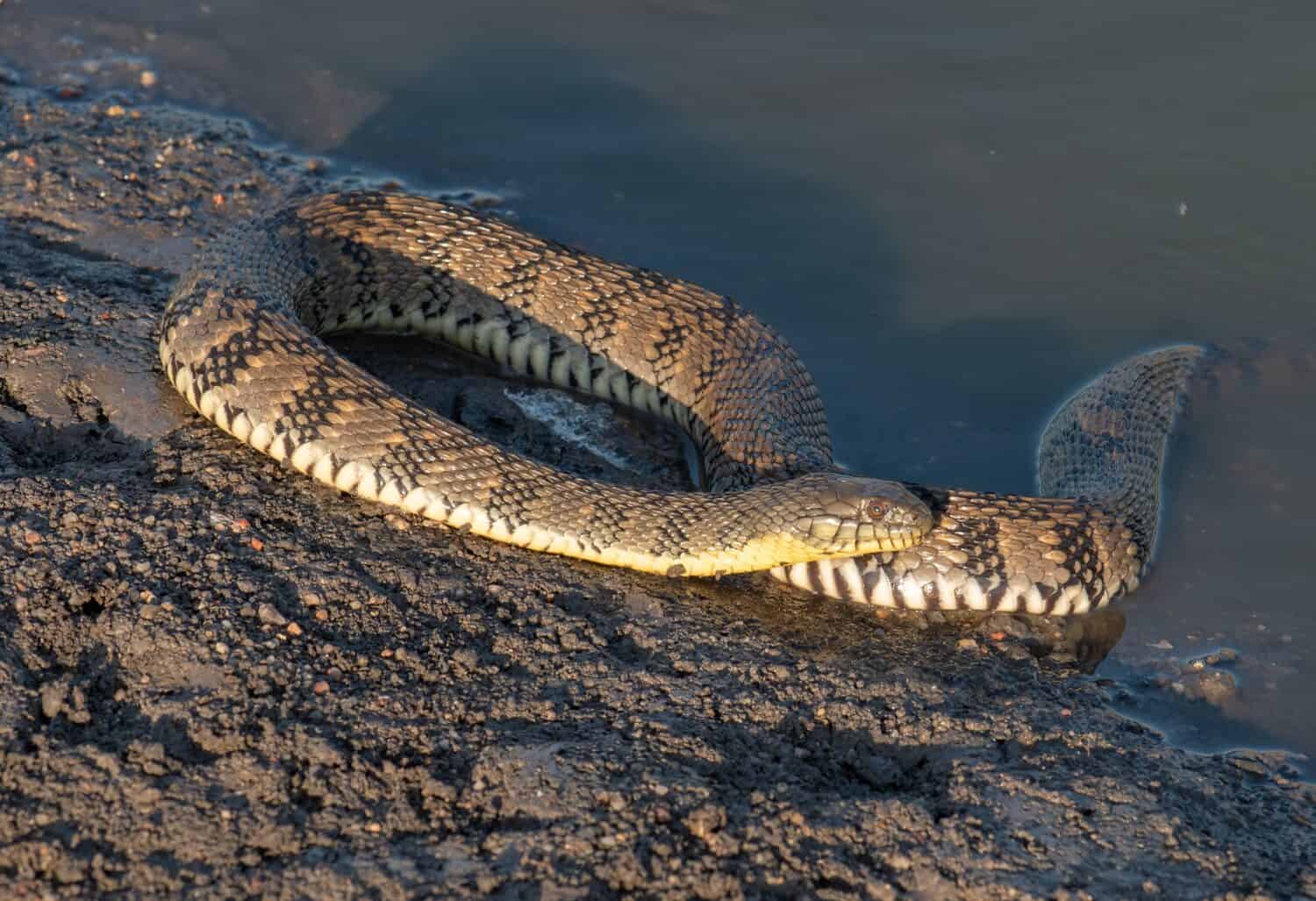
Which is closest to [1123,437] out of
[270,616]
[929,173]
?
[929,173]

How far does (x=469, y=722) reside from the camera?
20.0 feet

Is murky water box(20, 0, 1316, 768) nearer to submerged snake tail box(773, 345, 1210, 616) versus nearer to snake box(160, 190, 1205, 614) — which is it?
submerged snake tail box(773, 345, 1210, 616)

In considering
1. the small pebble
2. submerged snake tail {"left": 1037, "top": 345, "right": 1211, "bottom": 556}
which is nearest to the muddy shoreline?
the small pebble

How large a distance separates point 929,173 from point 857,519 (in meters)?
5.62

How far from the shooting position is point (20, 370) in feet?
26.6

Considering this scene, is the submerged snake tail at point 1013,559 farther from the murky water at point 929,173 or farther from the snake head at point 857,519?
the murky water at point 929,173

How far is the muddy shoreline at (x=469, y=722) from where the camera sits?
5320 millimetres

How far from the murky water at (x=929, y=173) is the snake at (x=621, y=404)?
0.59 meters

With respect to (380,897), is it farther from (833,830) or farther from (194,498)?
(194,498)

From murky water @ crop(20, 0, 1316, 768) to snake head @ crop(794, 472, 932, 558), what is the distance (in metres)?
1.59

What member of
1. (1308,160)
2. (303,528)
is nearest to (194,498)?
(303,528)

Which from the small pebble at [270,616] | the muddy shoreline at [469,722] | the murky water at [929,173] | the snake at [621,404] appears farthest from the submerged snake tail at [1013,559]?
the small pebble at [270,616]

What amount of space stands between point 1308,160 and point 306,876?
1089 cm

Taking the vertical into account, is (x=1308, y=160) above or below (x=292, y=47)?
above
